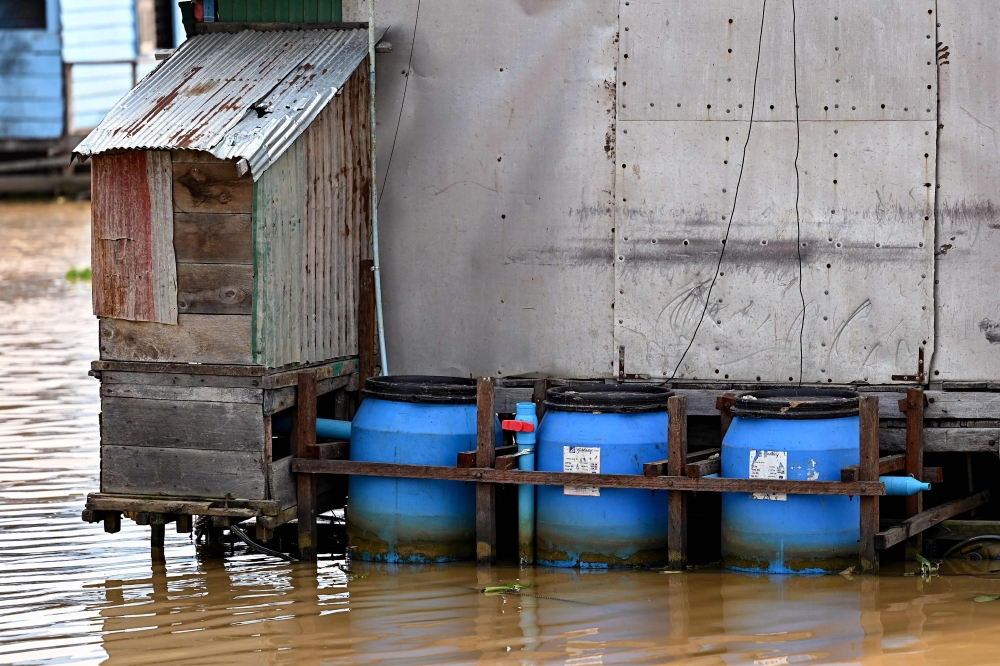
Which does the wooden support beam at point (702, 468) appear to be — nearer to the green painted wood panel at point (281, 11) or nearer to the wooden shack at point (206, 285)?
the wooden shack at point (206, 285)

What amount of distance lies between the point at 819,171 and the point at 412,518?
2997 millimetres

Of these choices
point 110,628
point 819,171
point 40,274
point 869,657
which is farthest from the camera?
point 40,274

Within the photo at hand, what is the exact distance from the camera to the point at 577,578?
770 cm

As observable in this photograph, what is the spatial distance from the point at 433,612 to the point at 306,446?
1.47 meters

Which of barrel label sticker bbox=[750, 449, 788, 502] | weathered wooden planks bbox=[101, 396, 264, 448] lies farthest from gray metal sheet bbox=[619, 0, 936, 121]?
weathered wooden planks bbox=[101, 396, 264, 448]

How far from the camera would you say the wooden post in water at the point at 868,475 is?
7.47m

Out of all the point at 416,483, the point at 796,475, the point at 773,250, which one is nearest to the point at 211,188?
the point at 416,483

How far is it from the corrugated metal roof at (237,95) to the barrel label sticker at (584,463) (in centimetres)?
222

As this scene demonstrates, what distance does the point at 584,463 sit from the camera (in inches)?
307

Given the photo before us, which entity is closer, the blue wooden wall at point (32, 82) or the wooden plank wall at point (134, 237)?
the wooden plank wall at point (134, 237)

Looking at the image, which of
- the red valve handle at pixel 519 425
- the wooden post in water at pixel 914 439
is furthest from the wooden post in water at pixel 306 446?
the wooden post in water at pixel 914 439

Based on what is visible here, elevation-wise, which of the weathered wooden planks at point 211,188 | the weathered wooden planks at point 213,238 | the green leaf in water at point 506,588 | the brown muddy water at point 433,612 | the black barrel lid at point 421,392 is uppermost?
the weathered wooden planks at point 211,188

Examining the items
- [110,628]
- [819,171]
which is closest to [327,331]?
[110,628]

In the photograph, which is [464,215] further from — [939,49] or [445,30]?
[939,49]
